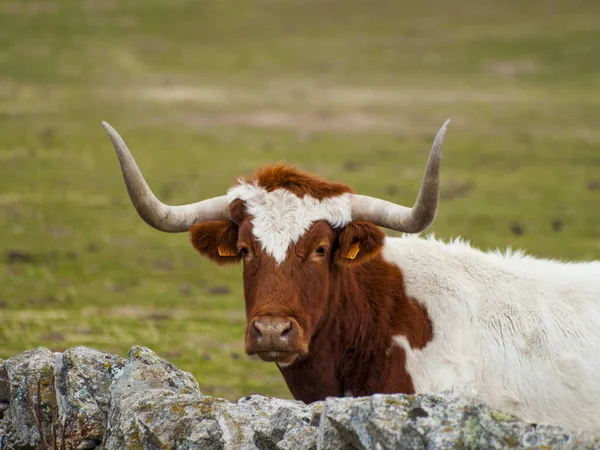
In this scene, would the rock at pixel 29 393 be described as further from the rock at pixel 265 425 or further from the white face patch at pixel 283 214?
the white face patch at pixel 283 214

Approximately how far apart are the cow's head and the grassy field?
453 cm

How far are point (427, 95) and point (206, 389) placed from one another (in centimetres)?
3606

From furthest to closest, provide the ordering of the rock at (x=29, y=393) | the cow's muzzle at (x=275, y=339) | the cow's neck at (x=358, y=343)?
1. the cow's neck at (x=358, y=343)
2. the rock at (x=29, y=393)
3. the cow's muzzle at (x=275, y=339)

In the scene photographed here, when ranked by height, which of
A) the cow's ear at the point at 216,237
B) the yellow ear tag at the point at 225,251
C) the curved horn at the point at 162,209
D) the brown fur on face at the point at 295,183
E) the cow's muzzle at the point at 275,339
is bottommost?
the cow's muzzle at the point at 275,339

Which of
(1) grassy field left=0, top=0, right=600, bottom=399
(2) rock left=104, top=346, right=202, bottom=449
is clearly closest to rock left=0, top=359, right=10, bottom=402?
(2) rock left=104, top=346, right=202, bottom=449

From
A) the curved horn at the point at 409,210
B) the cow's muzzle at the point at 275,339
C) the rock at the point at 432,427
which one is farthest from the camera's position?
the curved horn at the point at 409,210

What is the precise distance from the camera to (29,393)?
345 inches

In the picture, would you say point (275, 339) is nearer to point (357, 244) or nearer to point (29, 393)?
point (357, 244)

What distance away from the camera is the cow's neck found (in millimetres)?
8945

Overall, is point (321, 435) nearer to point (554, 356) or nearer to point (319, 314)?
point (319, 314)

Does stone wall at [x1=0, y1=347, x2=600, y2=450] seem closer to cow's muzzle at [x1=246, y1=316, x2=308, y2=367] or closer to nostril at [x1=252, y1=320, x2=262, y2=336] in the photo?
cow's muzzle at [x1=246, y1=316, x2=308, y2=367]

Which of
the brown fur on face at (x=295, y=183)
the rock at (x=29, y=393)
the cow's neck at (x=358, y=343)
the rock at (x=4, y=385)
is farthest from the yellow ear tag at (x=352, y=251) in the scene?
the rock at (x=4, y=385)

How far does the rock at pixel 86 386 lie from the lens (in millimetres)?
8469

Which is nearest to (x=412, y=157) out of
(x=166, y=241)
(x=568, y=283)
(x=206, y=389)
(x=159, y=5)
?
(x=166, y=241)
